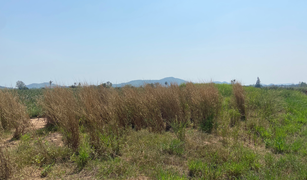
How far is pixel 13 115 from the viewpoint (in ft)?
14.8

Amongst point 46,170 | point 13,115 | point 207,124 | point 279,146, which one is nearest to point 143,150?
point 46,170

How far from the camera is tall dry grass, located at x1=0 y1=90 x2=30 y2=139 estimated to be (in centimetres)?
464

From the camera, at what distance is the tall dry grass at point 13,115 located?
464 cm

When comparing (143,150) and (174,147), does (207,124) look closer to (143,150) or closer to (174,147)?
(174,147)

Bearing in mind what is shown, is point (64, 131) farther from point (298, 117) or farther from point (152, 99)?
point (298, 117)

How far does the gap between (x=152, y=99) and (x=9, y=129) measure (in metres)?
4.65

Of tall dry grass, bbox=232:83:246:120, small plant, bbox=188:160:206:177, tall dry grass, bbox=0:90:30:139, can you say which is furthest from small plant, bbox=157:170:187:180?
tall dry grass, bbox=232:83:246:120

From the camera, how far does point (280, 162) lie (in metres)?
3.30

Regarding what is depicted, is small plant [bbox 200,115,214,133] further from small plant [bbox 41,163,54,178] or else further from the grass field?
small plant [bbox 41,163,54,178]

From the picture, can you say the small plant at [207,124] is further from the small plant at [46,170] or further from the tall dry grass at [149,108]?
the small plant at [46,170]

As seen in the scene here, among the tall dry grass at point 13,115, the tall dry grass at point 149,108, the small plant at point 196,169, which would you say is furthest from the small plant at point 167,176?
the tall dry grass at point 13,115

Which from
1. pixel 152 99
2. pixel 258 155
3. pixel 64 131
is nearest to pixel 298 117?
pixel 258 155

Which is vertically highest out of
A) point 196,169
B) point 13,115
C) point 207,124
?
point 13,115

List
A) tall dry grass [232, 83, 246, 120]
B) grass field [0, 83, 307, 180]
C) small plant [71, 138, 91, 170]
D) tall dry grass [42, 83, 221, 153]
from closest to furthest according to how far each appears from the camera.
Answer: grass field [0, 83, 307, 180] → small plant [71, 138, 91, 170] → tall dry grass [42, 83, 221, 153] → tall dry grass [232, 83, 246, 120]
